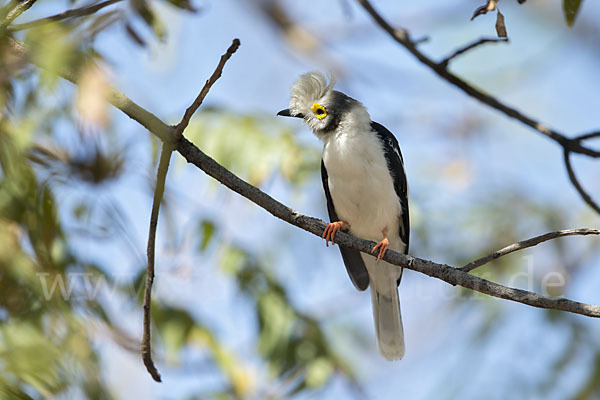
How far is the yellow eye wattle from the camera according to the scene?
4.30 metres

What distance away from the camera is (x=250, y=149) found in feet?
14.2

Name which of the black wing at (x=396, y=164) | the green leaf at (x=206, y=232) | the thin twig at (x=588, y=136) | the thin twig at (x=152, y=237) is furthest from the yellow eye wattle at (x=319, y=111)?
the thin twig at (x=152, y=237)

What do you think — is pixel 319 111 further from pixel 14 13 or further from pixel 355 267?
pixel 14 13

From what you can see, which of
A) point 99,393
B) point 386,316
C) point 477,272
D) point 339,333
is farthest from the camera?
point 339,333

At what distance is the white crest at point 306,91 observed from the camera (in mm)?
4355

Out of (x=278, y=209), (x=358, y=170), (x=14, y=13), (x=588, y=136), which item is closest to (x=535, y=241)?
(x=278, y=209)

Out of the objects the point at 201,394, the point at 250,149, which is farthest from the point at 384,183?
the point at 201,394

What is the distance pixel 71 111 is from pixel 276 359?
78.7 inches

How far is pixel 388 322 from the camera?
4.66 m

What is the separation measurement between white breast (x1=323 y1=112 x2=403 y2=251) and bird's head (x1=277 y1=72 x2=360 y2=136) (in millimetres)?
84

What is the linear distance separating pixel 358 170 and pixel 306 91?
2.19 ft

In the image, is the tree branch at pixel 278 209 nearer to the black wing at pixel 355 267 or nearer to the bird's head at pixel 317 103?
the bird's head at pixel 317 103

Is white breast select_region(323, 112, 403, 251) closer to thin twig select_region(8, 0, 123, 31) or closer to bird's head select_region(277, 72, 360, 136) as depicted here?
bird's head select_region(277, 72, 360, 136)

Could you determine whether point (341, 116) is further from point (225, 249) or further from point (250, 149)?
point (225, 249)
